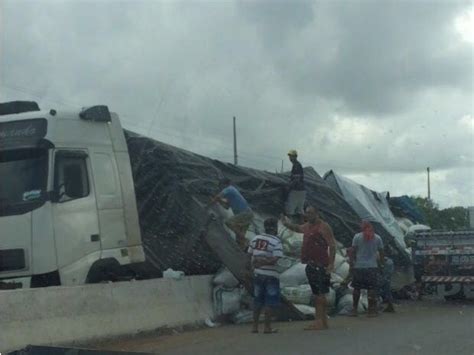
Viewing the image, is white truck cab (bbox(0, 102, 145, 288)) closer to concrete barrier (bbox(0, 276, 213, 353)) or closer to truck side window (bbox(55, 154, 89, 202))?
truck side window (bbox(55, 154, 89, 202))

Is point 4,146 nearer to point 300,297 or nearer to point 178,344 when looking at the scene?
point 178,344

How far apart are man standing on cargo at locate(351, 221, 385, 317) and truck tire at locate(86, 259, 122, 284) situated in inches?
181

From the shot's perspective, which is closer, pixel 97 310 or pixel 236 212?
pixel 97 310

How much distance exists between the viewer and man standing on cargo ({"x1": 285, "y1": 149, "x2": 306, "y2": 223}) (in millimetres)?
15992

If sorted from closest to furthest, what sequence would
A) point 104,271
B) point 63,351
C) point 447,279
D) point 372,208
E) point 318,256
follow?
point 63,351, point 104,271, point 318,256, point 447,279, point 372,208

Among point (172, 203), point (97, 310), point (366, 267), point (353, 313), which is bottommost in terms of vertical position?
point (353, 313)

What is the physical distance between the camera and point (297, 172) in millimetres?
15984

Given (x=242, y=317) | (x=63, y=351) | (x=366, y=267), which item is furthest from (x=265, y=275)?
(x=63, y=351)

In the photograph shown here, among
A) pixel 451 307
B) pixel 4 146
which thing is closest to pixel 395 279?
pixel 451 307

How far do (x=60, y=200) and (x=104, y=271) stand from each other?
1411mm

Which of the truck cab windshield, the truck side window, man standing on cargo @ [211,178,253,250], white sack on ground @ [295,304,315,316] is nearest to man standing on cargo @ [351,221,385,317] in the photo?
Answer: white sack on ground @ [295,304,315,316]

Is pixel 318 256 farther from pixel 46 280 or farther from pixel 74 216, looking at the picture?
pixel 46 280

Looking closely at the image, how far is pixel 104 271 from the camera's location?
1038 centimetres

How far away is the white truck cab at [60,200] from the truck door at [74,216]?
0.01 m
